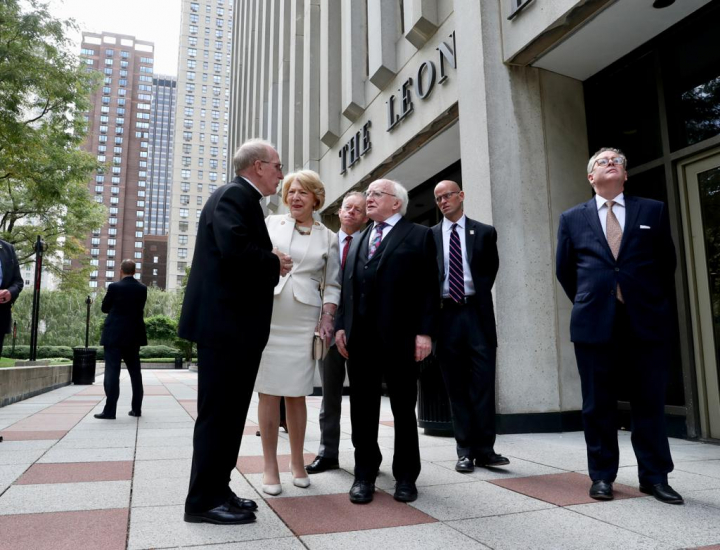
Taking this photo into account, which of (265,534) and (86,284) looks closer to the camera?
(265,534)

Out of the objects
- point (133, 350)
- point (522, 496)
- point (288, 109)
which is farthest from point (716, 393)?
point (288, 109)

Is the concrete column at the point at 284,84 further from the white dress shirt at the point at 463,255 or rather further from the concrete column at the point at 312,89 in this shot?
the white dress shirt at the point at 463,255

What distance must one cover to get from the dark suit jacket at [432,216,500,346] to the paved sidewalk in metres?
1.16

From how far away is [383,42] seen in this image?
959 centimetres

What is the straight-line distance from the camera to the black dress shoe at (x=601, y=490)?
341 cm

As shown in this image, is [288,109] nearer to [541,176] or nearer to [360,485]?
[541,176]

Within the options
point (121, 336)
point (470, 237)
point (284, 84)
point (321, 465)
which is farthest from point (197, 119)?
point (321, 465)

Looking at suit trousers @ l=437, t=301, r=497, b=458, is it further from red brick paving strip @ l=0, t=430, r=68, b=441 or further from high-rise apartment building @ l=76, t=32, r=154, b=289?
high-rise apartment building @ l=76, t=32, r=154, b=289

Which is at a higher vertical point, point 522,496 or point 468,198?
point 468,198

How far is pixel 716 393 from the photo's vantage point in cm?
547

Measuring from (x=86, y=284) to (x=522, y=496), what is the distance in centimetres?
2746

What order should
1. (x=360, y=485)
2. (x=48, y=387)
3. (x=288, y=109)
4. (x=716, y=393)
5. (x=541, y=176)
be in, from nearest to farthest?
(x=360, y=485) < (x=716, y=393) < (x=541, y=176) < (x=48, y=387) < (x=288, y=109)

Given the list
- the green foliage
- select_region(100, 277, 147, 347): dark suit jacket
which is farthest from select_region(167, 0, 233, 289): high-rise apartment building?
select_region(100, 277, 147, 347): dark suit jacket

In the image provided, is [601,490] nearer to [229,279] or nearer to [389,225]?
[389,225]
